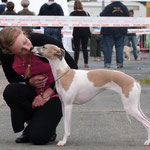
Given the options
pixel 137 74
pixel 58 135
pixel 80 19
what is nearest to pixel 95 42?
pixel 80 19

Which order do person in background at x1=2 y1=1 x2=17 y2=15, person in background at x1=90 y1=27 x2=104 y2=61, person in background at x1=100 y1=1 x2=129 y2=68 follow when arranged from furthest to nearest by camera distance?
person in background at x1=90 y1=27 x2=104 y2=61, person in background at x1=2 y1=1 x2=17 y2=15, person in background at x1=100 y1=1 x2=129 y2=68

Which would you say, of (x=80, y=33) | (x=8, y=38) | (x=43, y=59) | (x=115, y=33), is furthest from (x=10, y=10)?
(x=8, y=38)

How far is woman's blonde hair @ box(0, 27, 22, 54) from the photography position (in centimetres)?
646

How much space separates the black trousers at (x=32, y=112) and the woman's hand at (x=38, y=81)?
14 centimetres

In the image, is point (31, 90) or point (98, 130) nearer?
point (31, 90)

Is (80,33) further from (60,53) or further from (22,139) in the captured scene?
(60,53)

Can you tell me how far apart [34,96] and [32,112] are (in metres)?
0.18

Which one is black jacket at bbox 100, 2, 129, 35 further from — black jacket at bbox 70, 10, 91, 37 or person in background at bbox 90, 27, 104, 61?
person in background at bbox 90, 27, 104, 61

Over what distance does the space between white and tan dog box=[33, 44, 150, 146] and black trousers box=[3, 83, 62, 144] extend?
26 centimetres

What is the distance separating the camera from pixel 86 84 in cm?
645

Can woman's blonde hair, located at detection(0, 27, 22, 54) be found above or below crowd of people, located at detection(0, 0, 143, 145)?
above

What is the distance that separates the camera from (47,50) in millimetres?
6336

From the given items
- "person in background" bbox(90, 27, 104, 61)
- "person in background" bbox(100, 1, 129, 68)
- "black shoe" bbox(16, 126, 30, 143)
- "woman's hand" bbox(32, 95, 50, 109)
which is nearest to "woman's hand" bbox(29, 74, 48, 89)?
"woman's hand" bbox(32, 95, 50, 109)

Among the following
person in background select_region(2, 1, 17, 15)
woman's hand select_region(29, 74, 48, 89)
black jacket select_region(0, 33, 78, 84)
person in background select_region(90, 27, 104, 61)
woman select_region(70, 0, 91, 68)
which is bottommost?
person in background select_region(90, 27, 104, 61)
